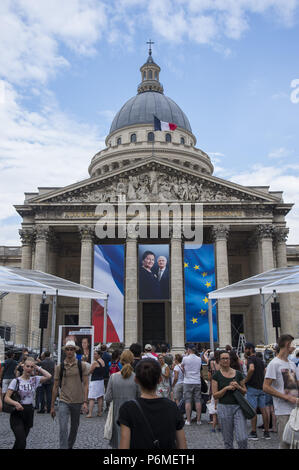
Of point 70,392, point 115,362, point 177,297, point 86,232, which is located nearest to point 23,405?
point 70,392

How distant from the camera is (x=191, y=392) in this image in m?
12.2

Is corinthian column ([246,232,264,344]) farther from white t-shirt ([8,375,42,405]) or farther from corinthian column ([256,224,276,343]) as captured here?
white t-shirt ([8,375,42,405])

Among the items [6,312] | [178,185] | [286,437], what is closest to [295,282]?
[286,437]

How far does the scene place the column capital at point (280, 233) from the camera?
39.1 meters

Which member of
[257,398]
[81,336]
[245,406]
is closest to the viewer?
[245,406]

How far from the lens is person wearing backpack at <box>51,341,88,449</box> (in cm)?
766

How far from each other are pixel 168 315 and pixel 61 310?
985cm

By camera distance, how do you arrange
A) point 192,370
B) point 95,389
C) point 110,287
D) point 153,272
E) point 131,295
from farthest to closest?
point 131,295, point 110,287, point 153,272, point 95,389, point 192,370

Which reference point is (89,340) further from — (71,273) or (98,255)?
(71,273)

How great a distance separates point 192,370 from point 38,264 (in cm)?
2657

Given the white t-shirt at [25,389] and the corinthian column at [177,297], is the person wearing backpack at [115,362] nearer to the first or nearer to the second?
the white t-shirt at [25,389]

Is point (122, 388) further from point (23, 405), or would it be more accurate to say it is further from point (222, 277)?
point (222, 277)

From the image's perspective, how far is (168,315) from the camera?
4194 cm

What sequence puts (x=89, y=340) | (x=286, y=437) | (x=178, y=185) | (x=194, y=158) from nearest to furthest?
(x=286, y=437) → (x=89, y=340) → (x=178, y=185) → (x=194, y=158)
